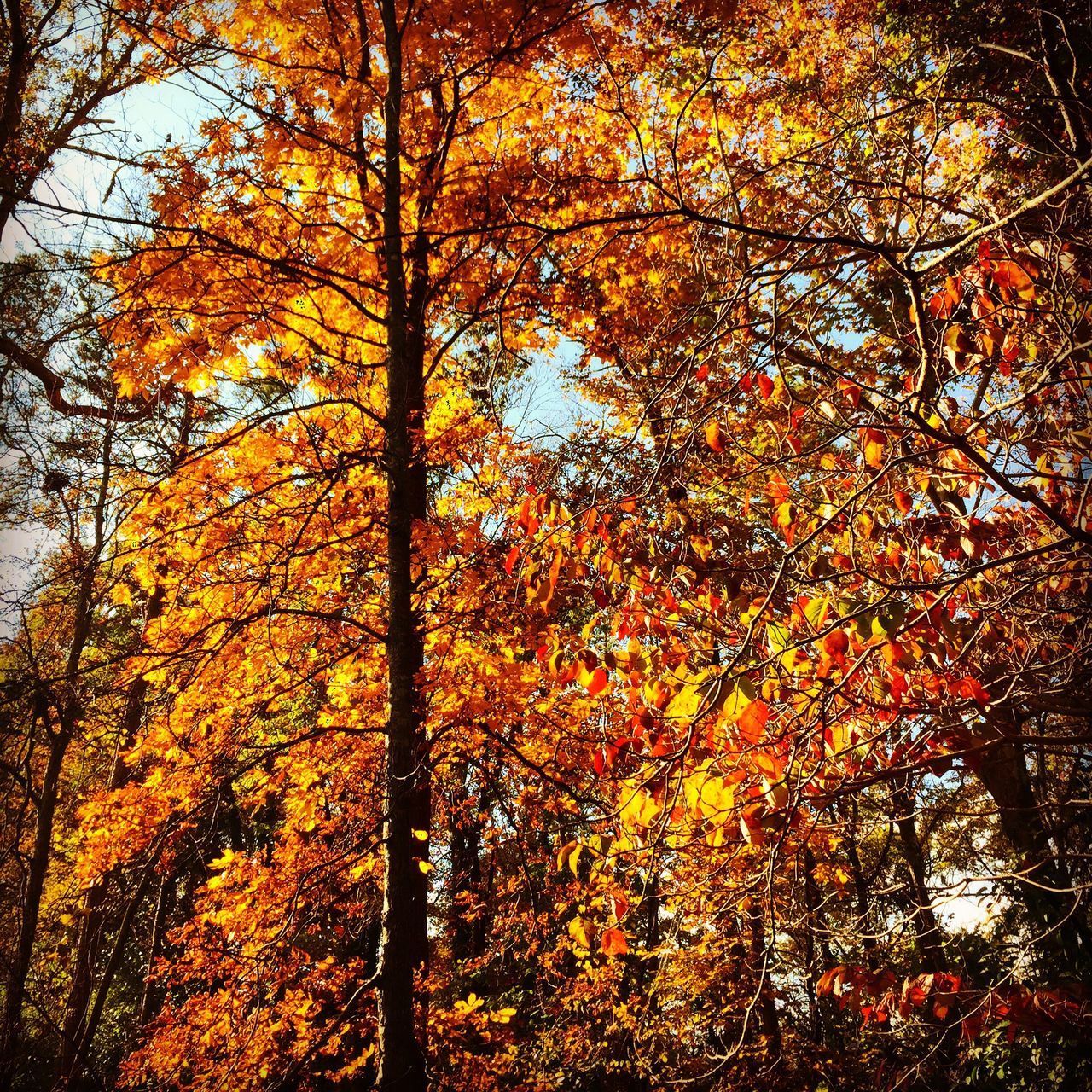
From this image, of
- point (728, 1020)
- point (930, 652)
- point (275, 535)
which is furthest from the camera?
point (728, 1020)

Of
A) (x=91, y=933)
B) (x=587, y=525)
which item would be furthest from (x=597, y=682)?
(x=91, y=933)

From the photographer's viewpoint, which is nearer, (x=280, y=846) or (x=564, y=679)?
(x=564, y=679)

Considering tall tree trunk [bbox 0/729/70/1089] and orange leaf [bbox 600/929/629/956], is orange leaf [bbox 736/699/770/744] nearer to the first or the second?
orange leaf [bbox 600/929/629/956]

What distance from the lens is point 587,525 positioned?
2.50 m

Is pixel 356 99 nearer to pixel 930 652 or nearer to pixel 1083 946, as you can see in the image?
pixel 930 652

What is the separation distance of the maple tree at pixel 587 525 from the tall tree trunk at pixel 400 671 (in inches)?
1.3

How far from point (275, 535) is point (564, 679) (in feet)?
12.2

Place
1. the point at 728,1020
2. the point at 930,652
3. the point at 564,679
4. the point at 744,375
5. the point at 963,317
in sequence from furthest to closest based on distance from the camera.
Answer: the point at 728,1020, the point at 963,317, the point at 564,679, the point at 930,652, the point at 744,375

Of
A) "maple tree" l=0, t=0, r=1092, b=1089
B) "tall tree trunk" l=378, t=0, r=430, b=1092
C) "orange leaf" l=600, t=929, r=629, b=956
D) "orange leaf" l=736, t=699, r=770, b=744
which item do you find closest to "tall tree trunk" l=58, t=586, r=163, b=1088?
"maple tree" l=0, t=0, r=1092, b=1089

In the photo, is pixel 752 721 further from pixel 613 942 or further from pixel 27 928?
pixel 27 928

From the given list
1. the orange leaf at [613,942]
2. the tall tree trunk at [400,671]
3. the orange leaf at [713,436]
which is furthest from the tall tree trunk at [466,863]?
the orange leaf at [713,436]

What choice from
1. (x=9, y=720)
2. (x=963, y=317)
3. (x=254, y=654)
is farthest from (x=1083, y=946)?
(x=9, y=720)

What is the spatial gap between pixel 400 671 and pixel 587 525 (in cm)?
228

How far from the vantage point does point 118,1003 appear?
51.0 feet
